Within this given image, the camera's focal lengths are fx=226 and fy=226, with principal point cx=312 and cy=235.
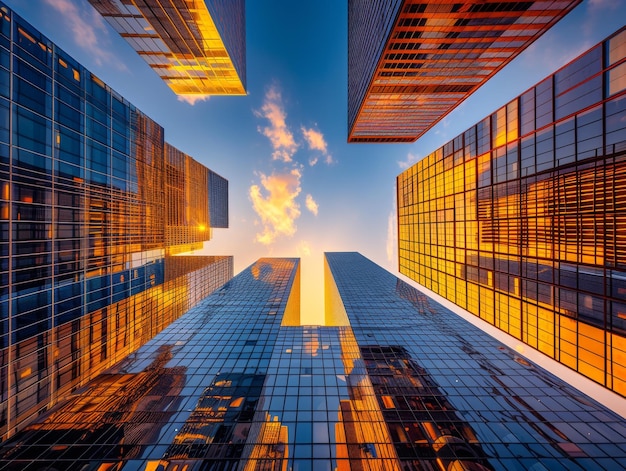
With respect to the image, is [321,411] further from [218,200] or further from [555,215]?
[218,200]

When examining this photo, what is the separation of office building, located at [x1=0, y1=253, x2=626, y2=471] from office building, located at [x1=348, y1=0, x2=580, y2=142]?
53785 millimetres

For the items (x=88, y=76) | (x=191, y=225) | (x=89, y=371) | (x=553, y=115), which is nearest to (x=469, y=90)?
(x=553, y=115)

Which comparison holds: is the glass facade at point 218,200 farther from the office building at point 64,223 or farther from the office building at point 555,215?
the office building at point 555,215

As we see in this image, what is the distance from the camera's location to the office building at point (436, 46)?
113 feet

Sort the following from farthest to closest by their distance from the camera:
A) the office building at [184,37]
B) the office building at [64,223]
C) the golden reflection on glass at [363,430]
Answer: the office building at [184,37], the golden reflection on glass at [363,430], the office building at [64,223]

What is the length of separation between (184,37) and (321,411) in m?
62.9

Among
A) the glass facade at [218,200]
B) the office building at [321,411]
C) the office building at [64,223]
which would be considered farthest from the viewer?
the glass facade at [218,200]

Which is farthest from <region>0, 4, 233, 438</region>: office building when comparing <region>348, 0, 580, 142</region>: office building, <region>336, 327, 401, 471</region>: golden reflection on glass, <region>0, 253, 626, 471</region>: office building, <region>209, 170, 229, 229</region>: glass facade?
<region>209, 170, 229, 229</region>: glass facade

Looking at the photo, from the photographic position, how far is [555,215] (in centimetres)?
2158

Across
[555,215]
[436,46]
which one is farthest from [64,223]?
[436,46]

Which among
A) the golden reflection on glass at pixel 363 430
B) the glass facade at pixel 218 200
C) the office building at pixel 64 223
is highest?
the glass facade at pixel 218 200

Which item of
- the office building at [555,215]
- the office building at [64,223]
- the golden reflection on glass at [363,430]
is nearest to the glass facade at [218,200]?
the office building at [64,223]

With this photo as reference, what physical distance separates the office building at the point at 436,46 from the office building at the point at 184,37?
104 ft

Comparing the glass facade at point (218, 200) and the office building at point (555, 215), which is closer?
the office building at point (555, 215)
